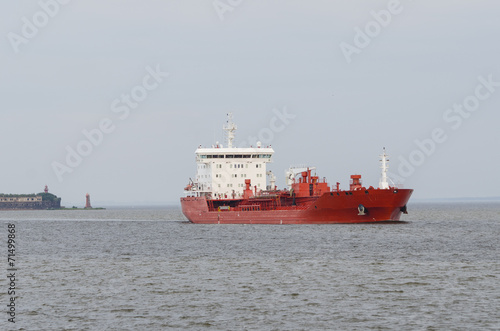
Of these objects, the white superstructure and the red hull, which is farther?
the white superstructure

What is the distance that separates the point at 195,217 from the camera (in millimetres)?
74438

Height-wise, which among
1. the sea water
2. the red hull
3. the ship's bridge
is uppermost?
the ship's bridge

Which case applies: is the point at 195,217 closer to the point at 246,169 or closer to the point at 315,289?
the point at 246,169

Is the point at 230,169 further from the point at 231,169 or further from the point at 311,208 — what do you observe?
the point at 311,208

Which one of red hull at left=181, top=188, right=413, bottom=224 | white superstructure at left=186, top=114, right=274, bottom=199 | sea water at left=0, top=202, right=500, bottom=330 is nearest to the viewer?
sea water at left=0, top=202, right=500, bottom=330

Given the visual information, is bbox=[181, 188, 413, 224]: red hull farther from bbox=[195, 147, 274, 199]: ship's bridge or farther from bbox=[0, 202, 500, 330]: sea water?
bbox=[0, 202, 500, 330]: sea water

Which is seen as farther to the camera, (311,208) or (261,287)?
(311,208)

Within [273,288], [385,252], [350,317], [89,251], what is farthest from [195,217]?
[350,317]

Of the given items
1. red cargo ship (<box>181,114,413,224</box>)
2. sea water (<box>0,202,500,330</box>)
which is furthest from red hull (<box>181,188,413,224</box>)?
sea water (<box>0,202,500,330</box>)

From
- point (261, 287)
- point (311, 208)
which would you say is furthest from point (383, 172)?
point (261, 287)

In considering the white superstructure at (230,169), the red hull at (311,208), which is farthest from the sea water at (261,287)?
the white superstructure at (230,169)

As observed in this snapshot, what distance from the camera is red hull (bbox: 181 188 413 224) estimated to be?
56.2 meters

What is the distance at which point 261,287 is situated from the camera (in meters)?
26.8

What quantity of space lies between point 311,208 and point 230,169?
48.7 ft
